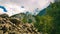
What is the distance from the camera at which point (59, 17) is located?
37.3m

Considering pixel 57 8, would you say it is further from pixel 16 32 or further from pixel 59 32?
pixel 16 32

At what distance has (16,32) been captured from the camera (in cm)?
3341

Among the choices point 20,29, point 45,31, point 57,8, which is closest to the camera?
point 20,29

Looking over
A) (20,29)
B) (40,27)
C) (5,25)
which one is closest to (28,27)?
(20,29)

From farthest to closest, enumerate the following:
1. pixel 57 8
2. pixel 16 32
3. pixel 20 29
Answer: pixel 57 8 < pixel 20 29 < pixel 16 32

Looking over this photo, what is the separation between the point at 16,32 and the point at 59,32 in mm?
7386

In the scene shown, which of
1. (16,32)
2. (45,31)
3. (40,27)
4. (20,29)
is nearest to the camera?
(16,32)

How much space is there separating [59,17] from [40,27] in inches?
531

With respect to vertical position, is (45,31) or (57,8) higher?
(57,8)

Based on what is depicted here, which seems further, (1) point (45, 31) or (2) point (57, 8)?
(1) point (45, 31)

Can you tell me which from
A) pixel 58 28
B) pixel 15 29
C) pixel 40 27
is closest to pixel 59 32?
pixel 58 28

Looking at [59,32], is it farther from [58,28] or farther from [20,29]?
[20,29]

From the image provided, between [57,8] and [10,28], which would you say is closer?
[10,28]

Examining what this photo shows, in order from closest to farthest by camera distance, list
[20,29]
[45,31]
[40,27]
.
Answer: [20,29]
[45,31]
[40,27]
